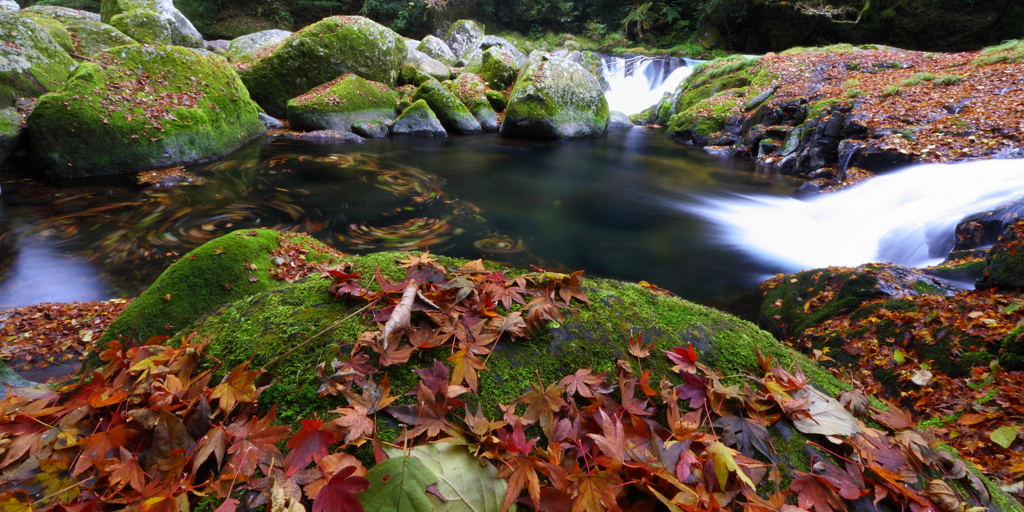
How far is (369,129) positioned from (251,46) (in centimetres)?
1158

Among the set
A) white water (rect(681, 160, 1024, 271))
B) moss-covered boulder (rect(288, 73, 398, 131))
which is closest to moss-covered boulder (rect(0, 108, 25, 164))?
moss-covered boulder (rect(288, 73, 398, 131))

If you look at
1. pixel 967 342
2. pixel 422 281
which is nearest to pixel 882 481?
pixel 422 281

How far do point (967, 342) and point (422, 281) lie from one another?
3798 millimetres

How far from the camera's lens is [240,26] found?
3134 cm

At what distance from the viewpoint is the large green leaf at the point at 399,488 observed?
1.06 meters

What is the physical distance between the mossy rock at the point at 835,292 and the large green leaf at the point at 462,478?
4.10 metres

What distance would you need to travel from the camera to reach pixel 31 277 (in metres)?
5.40

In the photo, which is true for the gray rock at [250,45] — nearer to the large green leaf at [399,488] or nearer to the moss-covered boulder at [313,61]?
the moss-covered boulder at [313,61]

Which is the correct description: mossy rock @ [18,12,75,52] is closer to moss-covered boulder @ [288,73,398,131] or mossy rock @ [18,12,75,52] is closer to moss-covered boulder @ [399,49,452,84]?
moss-covered boulder @ [288,73,398,131]

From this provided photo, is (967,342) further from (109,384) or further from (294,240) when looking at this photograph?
(294,240)

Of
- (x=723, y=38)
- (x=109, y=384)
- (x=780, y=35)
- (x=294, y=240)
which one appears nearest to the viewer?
(x=109, y=384)

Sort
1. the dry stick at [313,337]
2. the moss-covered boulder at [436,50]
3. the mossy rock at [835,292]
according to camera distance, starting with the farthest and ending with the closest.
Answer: the moss-covered boulder at [436,50] → the mossy rock at [835,292] → the dry stick at [313,337]

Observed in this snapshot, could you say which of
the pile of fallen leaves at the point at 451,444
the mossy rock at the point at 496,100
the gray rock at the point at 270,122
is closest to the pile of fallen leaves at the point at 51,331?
the pile of fallen leaves at the point at 451,444

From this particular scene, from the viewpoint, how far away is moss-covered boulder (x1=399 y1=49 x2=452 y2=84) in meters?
19.0
